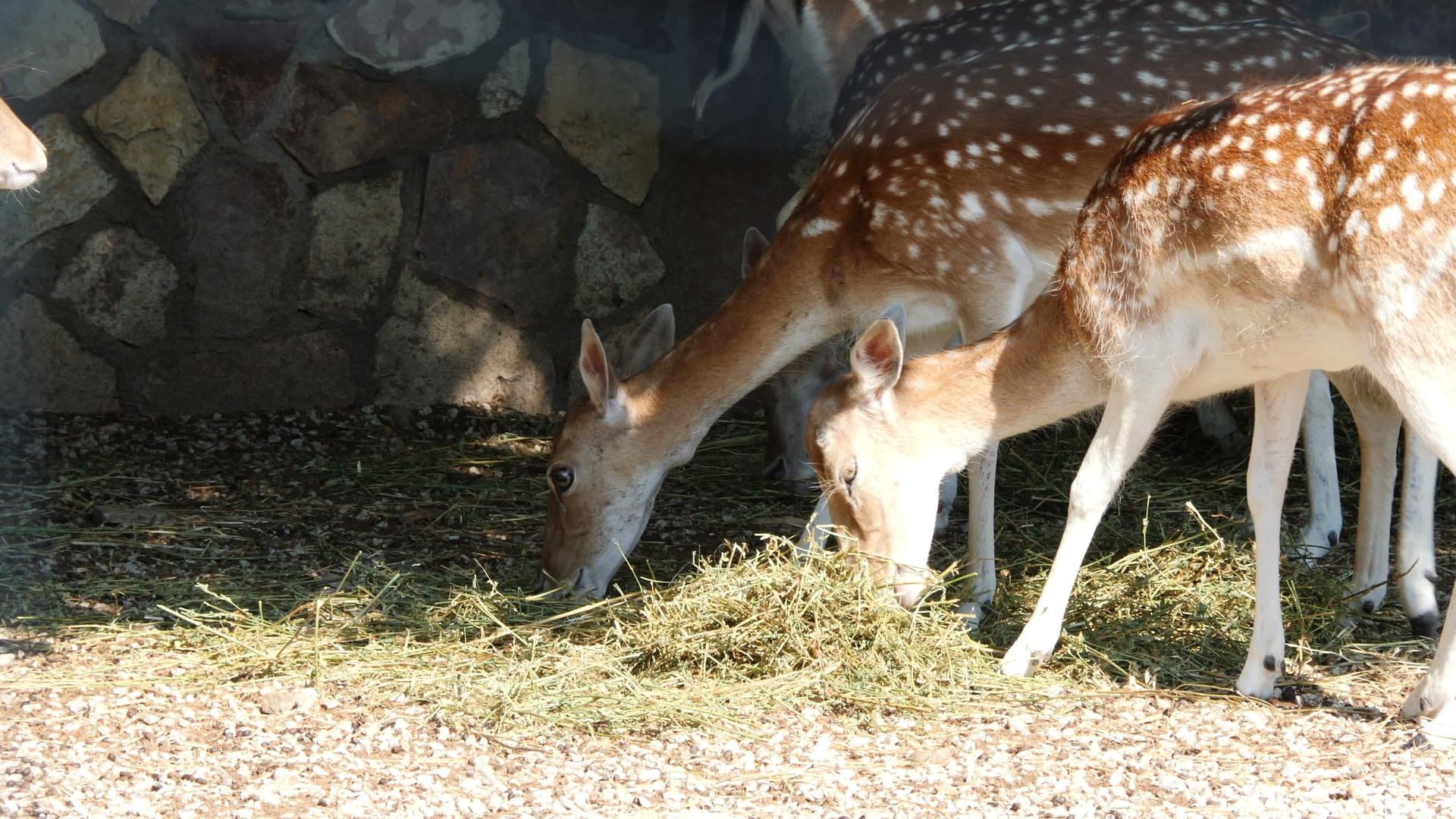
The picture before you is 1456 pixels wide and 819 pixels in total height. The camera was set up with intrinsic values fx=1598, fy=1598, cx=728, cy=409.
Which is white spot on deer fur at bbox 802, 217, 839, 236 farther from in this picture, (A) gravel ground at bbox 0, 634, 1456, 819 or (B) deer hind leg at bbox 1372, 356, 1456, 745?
(B) deer hind leg at bbox 1372, 356, 1456, 745

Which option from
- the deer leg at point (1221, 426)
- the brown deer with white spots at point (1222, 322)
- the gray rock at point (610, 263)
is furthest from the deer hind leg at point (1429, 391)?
the gray rock at point (610, 263)

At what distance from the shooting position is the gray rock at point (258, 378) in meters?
6.72

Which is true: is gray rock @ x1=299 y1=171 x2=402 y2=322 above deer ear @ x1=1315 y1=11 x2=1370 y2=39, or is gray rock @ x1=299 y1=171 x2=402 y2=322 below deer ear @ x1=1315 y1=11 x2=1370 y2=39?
below

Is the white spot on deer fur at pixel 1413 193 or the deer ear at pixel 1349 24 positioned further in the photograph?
the deer ear at pixel 1349 24

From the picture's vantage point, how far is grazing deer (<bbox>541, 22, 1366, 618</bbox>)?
495cm

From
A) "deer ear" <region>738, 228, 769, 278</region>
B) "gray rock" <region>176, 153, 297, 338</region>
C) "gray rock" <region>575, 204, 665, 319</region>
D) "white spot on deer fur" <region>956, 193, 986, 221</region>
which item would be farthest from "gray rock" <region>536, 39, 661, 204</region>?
"white spot on deer fur" <region>956, 193, 986, 221</region>

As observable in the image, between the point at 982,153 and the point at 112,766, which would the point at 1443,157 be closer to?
the point at 982,153

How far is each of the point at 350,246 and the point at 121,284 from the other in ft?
3.08

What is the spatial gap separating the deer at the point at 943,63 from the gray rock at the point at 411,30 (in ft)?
3.79

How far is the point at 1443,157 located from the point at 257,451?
4.65 meters

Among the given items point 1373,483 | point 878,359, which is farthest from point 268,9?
point 1373,483

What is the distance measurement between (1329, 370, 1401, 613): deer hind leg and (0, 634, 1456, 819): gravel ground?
0.89 metres

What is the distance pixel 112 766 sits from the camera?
11.6 feet

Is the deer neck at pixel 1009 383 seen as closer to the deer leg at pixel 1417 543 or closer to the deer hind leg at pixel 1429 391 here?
the deer hind leg at pixel 1429 391
